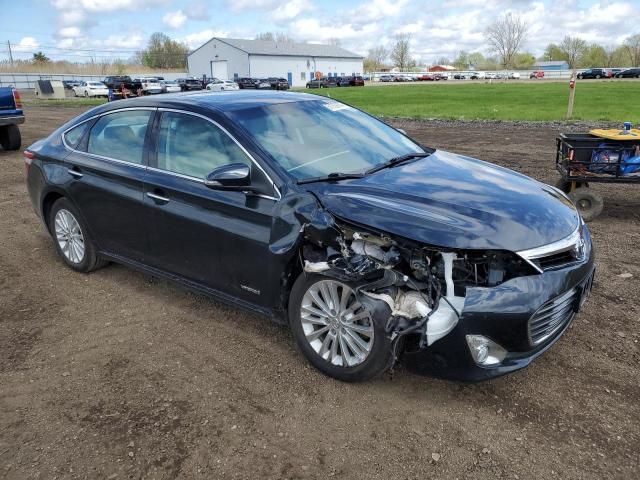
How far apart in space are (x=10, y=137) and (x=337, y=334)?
519 inches

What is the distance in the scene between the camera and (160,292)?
4867 mm

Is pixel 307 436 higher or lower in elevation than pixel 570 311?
lower

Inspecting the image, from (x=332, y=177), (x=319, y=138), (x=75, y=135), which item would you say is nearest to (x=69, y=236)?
(x=75, y=135)

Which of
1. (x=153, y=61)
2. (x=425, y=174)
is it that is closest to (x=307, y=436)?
(x=425, y=174)

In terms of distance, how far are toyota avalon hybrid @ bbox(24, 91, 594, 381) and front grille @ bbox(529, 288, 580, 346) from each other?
0.5 inches

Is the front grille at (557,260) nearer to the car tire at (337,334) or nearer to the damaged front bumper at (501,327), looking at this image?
the damaged front bumper at (501,327)

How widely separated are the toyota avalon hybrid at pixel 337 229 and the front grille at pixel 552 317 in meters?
0.01

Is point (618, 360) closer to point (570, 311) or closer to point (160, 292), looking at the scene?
point (570, 311)

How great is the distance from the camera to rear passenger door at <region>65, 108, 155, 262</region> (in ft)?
14.4

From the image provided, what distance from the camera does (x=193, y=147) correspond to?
4082 mm

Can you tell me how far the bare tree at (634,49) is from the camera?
103 meters

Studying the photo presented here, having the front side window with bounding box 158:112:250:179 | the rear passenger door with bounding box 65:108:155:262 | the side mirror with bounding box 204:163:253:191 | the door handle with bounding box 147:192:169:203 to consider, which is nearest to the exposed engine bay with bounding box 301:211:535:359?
the side mirror with bounding box 204:163:253:191

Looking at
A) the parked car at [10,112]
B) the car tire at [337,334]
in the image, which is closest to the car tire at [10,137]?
the parked car at [10,112]

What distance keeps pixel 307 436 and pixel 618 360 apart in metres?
2.17
